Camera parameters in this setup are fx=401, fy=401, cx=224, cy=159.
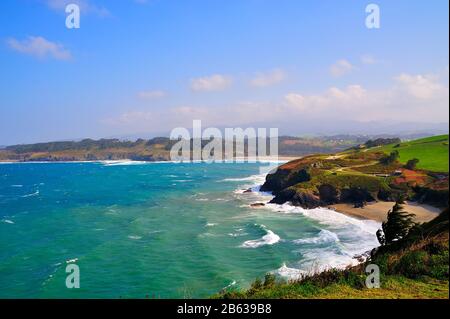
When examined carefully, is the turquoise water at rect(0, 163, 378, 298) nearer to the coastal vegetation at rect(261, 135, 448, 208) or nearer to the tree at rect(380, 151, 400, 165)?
the coastal vegetation at rect(261, 135, 448, 208)

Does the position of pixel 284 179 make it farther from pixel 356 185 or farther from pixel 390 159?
pixel 390 159

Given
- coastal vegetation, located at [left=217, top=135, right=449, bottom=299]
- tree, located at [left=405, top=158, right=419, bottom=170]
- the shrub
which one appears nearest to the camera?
coastal vegetation, located at [left=217, top=135, right=449, bottom=299]

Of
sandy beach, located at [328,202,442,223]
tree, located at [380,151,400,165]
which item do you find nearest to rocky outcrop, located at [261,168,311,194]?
sandy beach, located at [328,202,442,223]

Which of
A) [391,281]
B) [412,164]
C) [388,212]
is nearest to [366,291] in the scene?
[391,281]

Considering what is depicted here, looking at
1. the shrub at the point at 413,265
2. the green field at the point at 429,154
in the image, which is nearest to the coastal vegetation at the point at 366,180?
the green field at the point at 429,154
